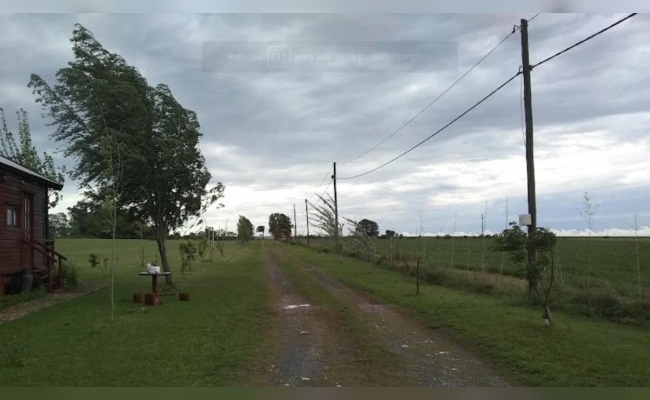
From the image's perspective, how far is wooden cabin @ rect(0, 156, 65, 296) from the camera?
1678cm

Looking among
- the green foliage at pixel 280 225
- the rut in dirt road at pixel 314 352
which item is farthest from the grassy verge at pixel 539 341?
the green foliage at pixel 280 225

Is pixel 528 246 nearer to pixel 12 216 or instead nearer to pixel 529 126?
pixel 529 126

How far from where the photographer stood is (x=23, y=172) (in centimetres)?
1752

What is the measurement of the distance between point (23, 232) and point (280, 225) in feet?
362

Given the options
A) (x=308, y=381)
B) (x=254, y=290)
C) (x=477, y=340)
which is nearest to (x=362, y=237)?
(x=254, y=290)

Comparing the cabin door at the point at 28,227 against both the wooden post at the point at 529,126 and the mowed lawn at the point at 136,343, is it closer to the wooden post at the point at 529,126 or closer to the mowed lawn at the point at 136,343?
the mowed lawn at the point at 136,343

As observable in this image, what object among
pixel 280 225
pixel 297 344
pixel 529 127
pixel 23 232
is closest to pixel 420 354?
pixel 297 344

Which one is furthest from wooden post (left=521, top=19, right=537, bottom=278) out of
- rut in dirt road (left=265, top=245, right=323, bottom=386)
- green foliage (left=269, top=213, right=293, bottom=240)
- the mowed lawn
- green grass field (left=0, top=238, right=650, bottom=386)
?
green foliage (left=269, top=213, right=293, bottom=240)

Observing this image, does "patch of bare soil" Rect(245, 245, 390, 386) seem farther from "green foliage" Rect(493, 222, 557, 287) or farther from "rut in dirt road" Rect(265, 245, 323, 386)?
"green foliage" Rect(493, 222, 557, 287)

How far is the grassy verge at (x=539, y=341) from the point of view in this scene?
7.29 metres

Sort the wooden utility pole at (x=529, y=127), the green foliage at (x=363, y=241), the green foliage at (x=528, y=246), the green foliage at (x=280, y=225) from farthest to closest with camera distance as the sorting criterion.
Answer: the green foliage at (x=280, y=225) < the green foliage at (x=363, y=241) < the wooden utility pole at (x=529, y=127) < the green foliage at (x=528, y=246)

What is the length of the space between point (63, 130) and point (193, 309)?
8079 mm

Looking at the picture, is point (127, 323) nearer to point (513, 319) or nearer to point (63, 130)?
point (513, 319)

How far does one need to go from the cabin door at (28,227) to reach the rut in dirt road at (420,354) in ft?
36.3
